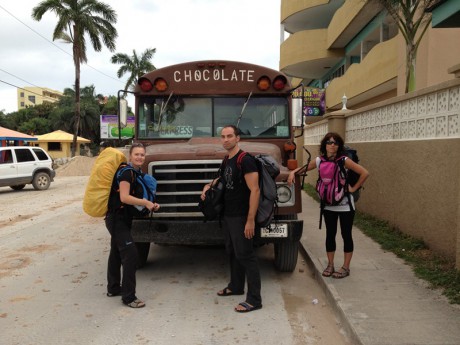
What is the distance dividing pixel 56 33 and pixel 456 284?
3236 cm

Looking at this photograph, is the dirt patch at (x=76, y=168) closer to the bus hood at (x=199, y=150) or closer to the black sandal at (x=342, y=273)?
the bus hood at (x=199, y=150)

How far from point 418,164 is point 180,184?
12.1ft

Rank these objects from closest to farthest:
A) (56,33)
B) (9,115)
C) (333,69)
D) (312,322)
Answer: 1. (312,322)
2. (333,69)
3. (56,33)
4. (9,115)

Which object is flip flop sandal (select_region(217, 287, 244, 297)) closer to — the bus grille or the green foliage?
the bus grille

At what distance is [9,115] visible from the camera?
69.6 metres

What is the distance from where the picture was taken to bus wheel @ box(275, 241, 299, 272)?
5.55 meters

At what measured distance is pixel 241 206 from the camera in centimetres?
423

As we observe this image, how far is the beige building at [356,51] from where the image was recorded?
38.8 ft

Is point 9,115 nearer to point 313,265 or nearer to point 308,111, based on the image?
point 308,111

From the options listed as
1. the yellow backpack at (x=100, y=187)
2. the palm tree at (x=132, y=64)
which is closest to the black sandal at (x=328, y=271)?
the yellow backpack at (x=100, y=187)

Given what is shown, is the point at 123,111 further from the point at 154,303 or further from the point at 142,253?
the point at 154,303

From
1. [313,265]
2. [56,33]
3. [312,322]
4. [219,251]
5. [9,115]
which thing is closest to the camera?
[312,322]

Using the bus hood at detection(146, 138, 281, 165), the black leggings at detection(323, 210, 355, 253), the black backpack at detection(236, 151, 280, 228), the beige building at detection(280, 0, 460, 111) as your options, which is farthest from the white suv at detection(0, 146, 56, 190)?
the black backpack at detection(236, 151, 280, 228)

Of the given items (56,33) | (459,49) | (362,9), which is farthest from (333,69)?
(56,33)
